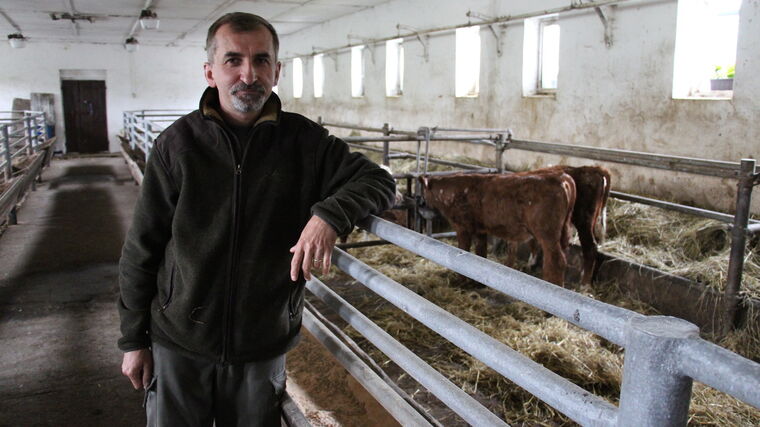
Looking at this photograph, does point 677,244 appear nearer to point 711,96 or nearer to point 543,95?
point 711,96

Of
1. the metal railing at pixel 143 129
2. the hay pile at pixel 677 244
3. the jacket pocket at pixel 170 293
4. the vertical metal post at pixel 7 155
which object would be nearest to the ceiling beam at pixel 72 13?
the metal railing at pixel 143 129

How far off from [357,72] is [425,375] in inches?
581

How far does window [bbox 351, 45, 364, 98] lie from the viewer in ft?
50.9

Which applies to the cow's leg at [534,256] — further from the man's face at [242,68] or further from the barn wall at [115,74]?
the barn wall at [115,74]

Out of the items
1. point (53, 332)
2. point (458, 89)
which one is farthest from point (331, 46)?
point (53, 332)

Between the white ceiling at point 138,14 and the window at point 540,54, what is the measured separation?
4.97 metres

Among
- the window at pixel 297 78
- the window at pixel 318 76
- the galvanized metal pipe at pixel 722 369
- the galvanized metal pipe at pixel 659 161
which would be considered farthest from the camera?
the window at pixel 297 78

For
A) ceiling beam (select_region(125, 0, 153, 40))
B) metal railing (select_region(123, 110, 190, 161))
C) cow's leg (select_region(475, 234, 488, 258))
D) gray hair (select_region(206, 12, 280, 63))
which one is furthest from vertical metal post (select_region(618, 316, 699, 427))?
ceiling beam (select_region(125, 0, 153, 40))

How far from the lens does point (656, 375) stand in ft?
2.71

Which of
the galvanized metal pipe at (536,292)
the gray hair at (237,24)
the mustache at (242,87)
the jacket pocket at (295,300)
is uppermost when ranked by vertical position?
the gray hair at (237,24)

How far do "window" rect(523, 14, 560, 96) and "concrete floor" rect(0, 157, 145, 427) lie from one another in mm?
6187

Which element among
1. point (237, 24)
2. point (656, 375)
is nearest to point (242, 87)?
point (237, 24)

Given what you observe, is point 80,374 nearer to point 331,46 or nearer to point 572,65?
point 572,65

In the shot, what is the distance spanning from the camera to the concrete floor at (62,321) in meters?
2.93
